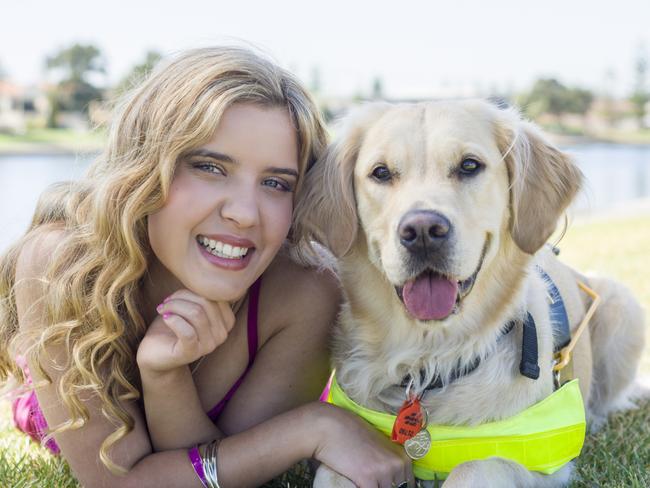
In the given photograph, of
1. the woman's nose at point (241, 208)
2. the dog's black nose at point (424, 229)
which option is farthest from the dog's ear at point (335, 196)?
the dog's black nose at point (424, 229)

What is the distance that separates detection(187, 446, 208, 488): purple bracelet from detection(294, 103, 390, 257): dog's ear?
85 centimetres

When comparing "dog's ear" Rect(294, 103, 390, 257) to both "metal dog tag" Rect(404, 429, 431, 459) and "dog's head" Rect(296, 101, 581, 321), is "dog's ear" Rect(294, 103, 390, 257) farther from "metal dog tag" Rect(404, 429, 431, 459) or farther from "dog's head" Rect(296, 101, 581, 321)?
"metal dog tag" Rect(404, 429, 431, 459)

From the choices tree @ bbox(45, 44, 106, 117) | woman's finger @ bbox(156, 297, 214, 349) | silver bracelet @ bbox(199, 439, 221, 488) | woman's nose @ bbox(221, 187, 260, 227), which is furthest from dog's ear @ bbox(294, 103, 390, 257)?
tree @ bbox(45, 44, 106, 117)

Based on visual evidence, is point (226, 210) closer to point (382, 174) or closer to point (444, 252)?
point (382, 174)

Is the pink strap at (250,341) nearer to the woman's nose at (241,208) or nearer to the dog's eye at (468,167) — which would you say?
the woman's nose at (241,208)

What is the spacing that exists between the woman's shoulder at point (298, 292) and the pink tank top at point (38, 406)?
0.05 meters

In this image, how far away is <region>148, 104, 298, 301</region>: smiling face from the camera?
8.10 feet

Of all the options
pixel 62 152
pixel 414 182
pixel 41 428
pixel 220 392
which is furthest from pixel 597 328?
pixel 62 152

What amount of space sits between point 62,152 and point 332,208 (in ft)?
115

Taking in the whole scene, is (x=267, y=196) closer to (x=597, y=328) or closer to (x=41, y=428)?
(x=41, y=428)

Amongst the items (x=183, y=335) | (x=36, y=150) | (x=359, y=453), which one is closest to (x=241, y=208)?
(x=183, y=335)

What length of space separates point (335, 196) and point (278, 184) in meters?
0.22

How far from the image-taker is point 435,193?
2391mm

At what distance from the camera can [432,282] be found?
96.1 inches
